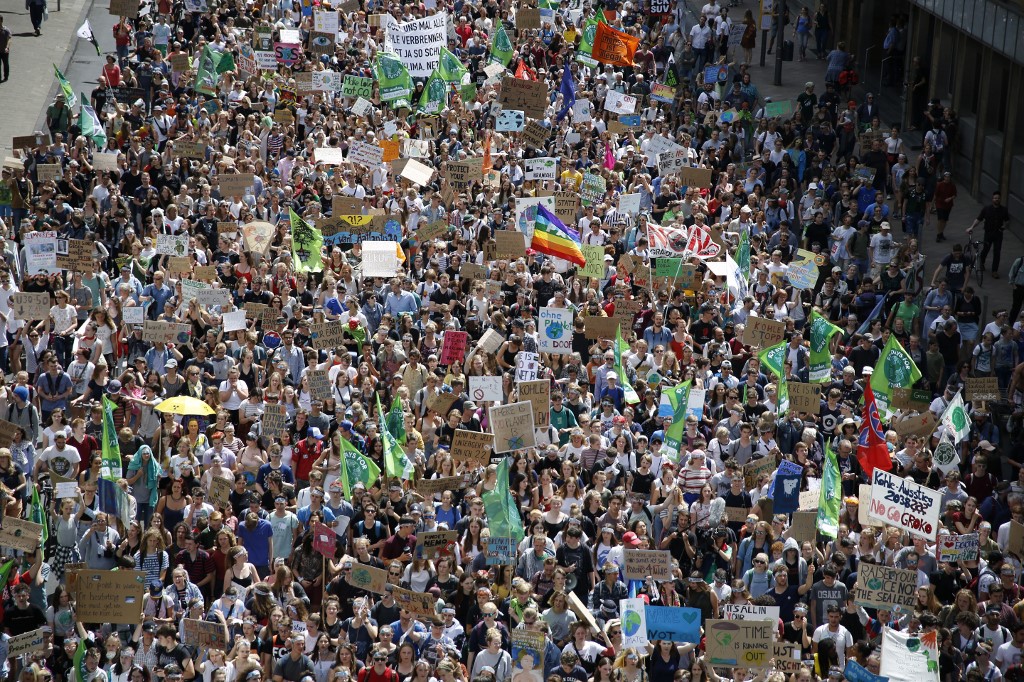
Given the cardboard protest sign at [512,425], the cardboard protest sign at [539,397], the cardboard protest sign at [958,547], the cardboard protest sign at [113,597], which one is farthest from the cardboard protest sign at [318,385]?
the cardboard protest sign at [958,547]

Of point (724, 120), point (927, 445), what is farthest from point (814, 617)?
point (724, 120)

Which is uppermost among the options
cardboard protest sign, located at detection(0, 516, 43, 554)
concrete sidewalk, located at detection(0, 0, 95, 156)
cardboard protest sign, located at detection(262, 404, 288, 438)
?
cardboard protest sign, located at detection(0, 516, 43, 554)

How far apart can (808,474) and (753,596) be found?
2.20 meters

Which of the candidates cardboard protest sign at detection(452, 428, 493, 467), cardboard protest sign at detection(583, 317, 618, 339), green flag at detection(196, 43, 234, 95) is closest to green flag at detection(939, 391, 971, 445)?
cardboard protest sign at detection(583, 317, 618, 339)

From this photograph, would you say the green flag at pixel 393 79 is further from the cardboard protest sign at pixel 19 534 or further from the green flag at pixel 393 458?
the cardboard protest sign at pixel 19 534

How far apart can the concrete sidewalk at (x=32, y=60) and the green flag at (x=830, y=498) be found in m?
20.2

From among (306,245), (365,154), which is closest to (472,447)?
(306,245)

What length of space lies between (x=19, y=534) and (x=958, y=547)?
8296 mm

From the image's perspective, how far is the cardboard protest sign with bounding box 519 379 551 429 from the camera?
1891cm

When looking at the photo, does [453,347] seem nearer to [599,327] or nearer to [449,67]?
[599,327]

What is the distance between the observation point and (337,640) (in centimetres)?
1488

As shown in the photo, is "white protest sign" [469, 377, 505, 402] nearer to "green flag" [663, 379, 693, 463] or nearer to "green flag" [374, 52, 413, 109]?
"green flag" [663, 379, 693, 463]

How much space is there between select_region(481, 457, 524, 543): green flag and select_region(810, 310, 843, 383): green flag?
16.7 feet

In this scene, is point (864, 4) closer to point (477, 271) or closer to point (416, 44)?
point (416, 44)
